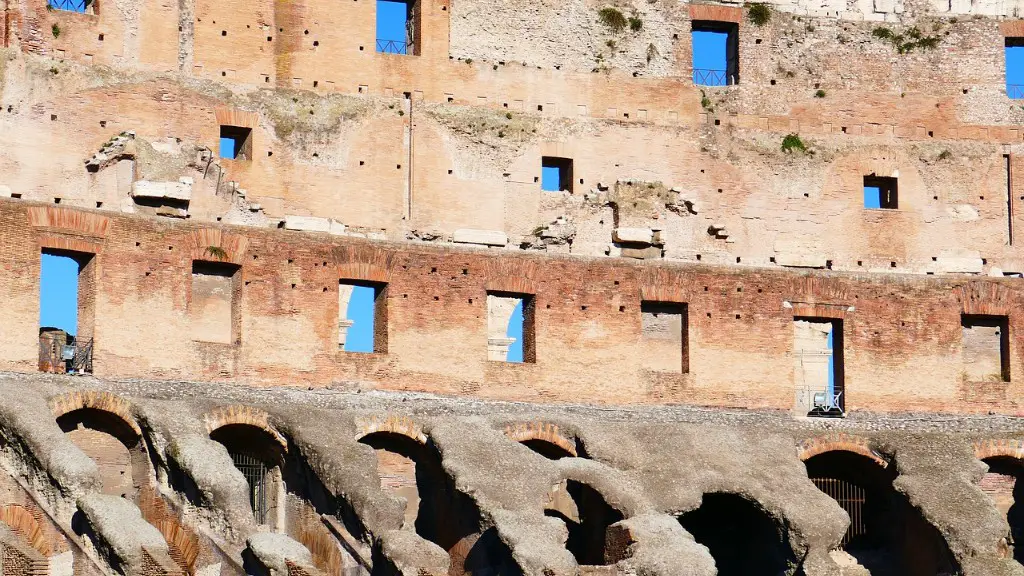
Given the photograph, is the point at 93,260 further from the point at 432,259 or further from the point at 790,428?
the point at 790,428

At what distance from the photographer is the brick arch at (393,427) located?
24703 mm

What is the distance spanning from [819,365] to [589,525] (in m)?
9.74

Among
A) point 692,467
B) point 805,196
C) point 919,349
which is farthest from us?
point 805,196

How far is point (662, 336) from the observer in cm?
2820

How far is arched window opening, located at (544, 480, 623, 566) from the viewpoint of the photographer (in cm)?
2355

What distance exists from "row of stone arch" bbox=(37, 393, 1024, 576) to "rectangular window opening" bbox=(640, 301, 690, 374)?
98.4 inches

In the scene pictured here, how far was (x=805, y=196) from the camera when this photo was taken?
3234 cm

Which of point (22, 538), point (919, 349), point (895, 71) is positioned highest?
point (895, 71)

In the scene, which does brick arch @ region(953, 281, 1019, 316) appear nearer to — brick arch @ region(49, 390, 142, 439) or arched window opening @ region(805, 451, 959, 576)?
arched window opening @ region(805, 451, 959, 576)

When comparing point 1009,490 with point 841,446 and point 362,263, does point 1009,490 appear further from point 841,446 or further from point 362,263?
point 362,263

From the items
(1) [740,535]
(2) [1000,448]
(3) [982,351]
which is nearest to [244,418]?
(1) [740,535]

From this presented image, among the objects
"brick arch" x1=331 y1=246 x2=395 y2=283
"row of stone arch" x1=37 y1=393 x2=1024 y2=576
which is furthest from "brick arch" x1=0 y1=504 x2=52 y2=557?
"brick arch" x1=331 y1=246 x2=395 y2=283

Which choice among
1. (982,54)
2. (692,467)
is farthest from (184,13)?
(982,54)

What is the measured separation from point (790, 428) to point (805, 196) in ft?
21.6
